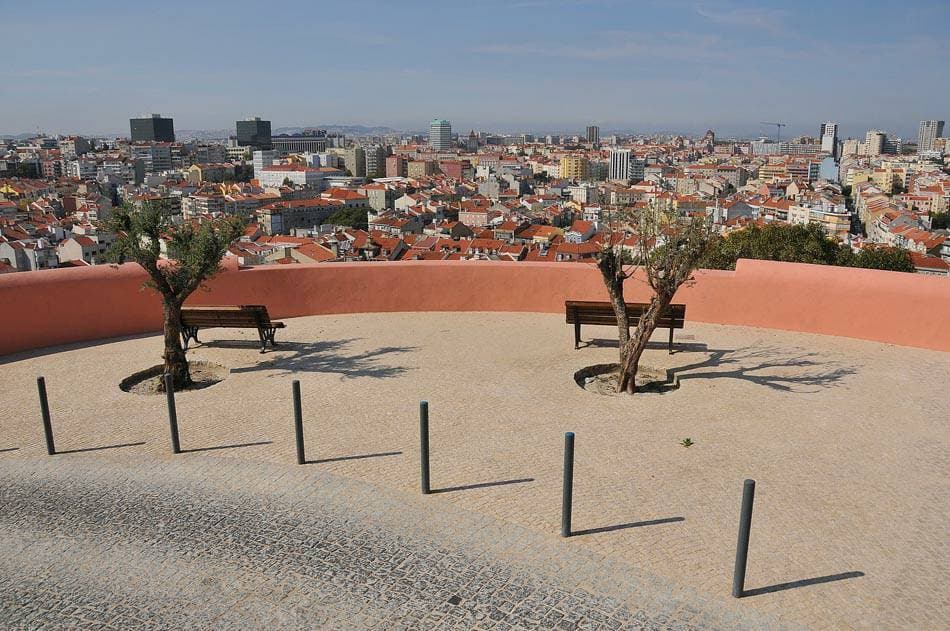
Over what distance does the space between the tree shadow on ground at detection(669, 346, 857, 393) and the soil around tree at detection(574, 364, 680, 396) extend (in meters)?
0.14

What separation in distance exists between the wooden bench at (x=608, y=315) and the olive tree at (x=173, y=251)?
4000mm

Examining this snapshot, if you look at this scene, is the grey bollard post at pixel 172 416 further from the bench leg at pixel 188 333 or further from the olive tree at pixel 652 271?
the olive tree at pixel 652 271

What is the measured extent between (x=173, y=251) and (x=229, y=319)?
1115 mm

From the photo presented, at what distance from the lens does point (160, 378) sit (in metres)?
7.56

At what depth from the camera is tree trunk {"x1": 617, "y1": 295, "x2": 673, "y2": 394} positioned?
7.26 metres

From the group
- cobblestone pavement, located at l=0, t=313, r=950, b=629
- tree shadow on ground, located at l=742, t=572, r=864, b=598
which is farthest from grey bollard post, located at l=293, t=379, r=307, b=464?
tree shadow on ground, located at l=742, t=572, r=864, b=598

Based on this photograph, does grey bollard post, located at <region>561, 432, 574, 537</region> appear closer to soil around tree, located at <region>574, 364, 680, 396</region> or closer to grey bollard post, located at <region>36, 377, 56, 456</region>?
soil around tree, located at <region>574, 364, 680, 396</region>

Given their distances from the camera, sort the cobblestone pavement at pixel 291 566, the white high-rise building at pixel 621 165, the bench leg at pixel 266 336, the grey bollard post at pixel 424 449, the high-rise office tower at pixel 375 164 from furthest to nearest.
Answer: the white high-rise building at pixel 621 165 < the high-rise office tower at pixel 375 164 < the bench leg at pixel 266 336 < the grey bollard post at pixel 424 449 < the cobblestone pavement at pixel 291 566

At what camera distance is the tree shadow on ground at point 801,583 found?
399cm

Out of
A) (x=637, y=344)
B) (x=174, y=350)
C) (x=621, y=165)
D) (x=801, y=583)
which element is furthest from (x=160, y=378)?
(x=621, y=165)

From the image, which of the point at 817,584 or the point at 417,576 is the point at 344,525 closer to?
the point at 417,576

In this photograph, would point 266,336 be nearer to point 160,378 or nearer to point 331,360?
point 331,360

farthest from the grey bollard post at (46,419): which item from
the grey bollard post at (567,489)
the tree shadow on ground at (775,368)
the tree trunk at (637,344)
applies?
the tree shadow on ground at (775,368)

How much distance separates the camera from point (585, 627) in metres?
3.65
